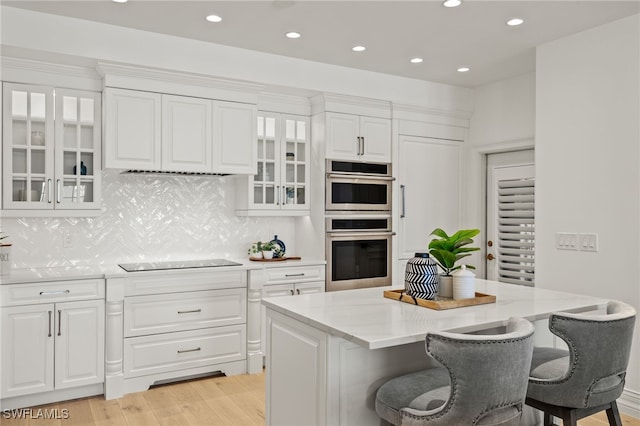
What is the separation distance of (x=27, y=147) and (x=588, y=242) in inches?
164

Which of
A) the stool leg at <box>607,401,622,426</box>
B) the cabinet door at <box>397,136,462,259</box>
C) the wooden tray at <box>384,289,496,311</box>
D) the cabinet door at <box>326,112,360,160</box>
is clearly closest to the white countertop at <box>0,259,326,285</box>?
the cabinet door at <box>326,112,360,160</box>

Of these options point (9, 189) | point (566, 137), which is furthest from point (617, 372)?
point (9, 189)

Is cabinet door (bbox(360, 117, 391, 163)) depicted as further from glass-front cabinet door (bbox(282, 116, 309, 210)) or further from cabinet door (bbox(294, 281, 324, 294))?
cabinet door (bbox(294, 281, 324, 294))

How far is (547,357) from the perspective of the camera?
7.97 ft

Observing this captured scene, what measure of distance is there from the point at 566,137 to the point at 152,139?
3168mm

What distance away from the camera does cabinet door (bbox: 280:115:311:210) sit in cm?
467

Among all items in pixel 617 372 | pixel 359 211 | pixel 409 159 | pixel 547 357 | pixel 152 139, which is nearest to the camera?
pixel 617 372

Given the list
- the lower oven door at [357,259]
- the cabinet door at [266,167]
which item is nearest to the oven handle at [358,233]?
the lower oven door at [357,259]

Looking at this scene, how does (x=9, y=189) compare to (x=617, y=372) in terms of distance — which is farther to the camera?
(x=9, y=189)

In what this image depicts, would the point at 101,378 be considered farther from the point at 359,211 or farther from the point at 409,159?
the point at 409,159

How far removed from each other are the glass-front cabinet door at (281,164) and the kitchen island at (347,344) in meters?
2.03

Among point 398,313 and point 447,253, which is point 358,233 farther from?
point 398,313

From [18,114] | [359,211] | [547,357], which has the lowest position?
[547,357]

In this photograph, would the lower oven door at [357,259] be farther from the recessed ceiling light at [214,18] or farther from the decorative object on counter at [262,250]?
the recessed ceiling light at [214,18]
